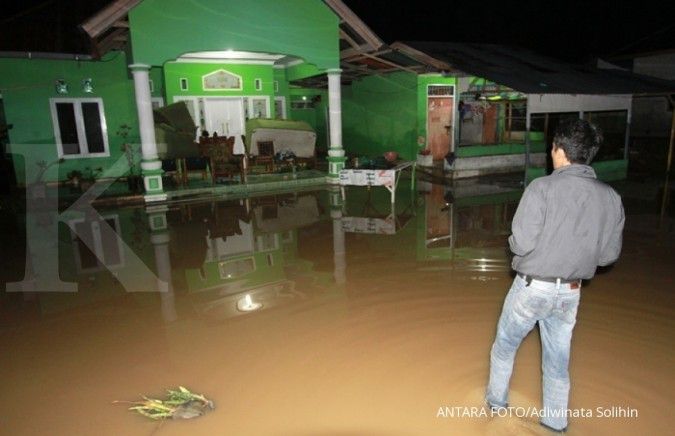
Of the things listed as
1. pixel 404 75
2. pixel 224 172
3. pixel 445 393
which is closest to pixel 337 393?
pixel 445 393

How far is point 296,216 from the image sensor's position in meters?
9.54

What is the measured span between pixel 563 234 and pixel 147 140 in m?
10.4

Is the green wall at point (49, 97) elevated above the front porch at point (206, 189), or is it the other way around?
the green wall at point (49, 97)

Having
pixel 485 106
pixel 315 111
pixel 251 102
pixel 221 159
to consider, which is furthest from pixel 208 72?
pixel 485 106

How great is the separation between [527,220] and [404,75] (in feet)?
48.9

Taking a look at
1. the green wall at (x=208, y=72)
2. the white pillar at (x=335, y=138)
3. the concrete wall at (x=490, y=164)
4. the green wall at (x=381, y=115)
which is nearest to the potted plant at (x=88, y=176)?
the green wall at (x=208, y=72)

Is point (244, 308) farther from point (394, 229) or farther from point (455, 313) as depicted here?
point (394, 229)

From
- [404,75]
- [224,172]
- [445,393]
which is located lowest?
[445,393]

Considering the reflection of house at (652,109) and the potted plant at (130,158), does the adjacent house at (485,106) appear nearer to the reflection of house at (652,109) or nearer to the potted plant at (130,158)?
the reflection of house at (652,109)

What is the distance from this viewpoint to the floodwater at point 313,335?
10.7 ft

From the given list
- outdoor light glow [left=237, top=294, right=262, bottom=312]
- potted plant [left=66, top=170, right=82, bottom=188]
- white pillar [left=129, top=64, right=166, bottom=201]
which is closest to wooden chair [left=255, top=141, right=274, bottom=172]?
white pillar [left=129, top=64, right=166, bottom=201]

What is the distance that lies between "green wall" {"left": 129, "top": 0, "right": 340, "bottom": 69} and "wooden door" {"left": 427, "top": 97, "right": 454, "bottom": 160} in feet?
17.7

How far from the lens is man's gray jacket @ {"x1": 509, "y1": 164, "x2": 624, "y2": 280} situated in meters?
2.52

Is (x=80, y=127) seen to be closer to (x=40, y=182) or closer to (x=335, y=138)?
(x=40, y=182)
